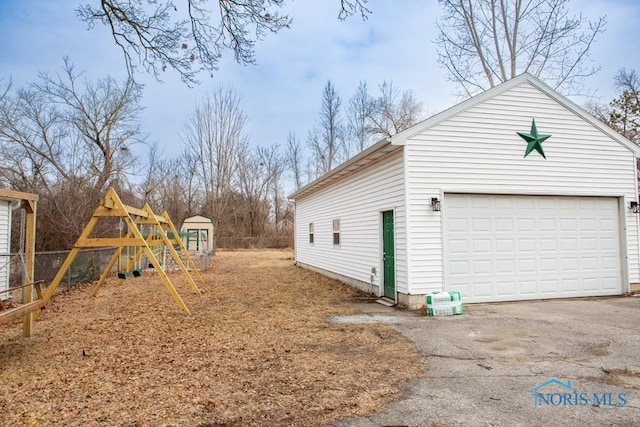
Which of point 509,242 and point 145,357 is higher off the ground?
point 509,242

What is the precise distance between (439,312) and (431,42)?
47.4ft

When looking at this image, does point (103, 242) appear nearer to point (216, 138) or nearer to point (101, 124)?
point (101, 124)

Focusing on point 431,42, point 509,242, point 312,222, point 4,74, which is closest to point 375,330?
point 509,242

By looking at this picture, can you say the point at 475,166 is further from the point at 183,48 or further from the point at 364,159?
the point at 183,48

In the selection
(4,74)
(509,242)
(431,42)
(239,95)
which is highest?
(239,95)

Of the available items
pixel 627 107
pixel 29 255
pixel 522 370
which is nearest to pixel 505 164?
pixel 522 370

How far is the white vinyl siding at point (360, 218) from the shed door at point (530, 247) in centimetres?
100

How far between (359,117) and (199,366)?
30364 millimetres

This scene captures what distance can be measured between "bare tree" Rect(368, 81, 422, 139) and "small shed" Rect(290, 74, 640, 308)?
19.5 metres

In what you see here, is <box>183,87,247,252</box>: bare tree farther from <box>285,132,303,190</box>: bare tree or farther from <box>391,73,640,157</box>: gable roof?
<box>391,73,640,157</box>: gable roof

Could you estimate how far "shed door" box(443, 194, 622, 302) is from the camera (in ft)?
26.4

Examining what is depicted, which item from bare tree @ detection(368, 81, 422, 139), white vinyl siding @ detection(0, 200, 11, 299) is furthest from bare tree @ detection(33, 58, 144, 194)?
bare tree @ detection(368, 81, 422, 139)

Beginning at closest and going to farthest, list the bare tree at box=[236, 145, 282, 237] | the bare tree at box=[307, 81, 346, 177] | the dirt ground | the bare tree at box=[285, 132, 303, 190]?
the dirt ground → the bare tree at box=[307, 81, 346, 177] → the bare tree at box=[236, 145, 282, 237] → the bare tree at box=[285, 132, 303, 190]

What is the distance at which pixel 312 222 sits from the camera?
1577cm
